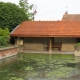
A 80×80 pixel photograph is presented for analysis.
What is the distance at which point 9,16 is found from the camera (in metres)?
30.5

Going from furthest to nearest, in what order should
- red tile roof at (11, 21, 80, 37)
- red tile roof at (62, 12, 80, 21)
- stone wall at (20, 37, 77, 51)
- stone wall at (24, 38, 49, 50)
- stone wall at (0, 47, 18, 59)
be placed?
red tile roof at (62, 12, 80, 21) < stone wall at (24, 38, 49, 50) < stone wall at (20, 37, 77, 51) < red tile roof at (11, 21, 80, 37) < stone wall at (0, 47, 18, 59)

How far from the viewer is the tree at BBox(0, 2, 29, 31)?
3006 cm

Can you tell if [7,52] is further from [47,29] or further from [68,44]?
[68,44]

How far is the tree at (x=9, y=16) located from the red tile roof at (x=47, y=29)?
Result: 1.19 meters

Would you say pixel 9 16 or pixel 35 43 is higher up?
pixel 9 16

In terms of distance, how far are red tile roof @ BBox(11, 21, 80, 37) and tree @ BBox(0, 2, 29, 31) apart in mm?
1191

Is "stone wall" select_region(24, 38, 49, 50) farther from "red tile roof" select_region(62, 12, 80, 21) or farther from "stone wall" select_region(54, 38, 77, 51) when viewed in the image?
"red tile roof" select_region(62, 12, 80, 21)

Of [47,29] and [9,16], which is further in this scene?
[9,16]

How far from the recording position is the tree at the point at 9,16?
30.1 m

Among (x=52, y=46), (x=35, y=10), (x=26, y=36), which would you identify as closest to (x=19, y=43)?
(x=26, y=36)

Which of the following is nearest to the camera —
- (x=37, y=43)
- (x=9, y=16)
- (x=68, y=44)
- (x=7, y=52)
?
(x=7, y=52)

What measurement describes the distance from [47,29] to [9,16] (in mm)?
5966

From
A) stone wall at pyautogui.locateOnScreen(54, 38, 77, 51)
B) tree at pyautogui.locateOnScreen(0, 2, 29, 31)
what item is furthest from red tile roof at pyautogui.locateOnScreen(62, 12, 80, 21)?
stone wall at pyautogui.locateOnScreen(54, 38, 77, 51)

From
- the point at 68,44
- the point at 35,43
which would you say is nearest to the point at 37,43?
the point at 35,43
